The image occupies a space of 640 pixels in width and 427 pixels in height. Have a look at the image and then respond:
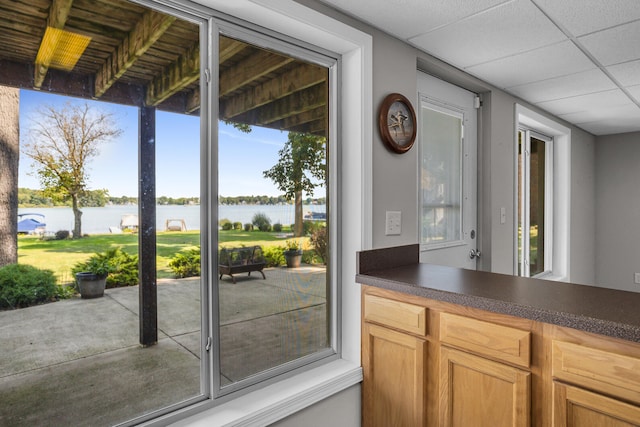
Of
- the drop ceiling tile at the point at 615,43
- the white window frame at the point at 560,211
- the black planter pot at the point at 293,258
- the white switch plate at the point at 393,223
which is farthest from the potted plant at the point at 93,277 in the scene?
the white window frame at the point at 560,211

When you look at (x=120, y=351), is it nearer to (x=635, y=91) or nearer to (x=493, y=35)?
(x=493, y=35)

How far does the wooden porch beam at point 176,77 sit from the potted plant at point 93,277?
1.89 feet

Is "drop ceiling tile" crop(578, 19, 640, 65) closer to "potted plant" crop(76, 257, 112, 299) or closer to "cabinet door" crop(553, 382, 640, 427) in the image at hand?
"cabinet door" crop(553, 382, 640, 427)

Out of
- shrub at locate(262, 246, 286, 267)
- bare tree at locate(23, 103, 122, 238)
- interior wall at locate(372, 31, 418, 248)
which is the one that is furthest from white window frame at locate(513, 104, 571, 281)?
bare tree at locate(23, 103, 122, 238)

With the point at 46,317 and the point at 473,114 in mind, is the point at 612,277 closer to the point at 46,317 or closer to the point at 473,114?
the point at 473,114

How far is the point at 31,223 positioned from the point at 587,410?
179 cm

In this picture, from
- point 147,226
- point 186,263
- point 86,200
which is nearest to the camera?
point 86,200

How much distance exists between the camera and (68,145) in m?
1.20

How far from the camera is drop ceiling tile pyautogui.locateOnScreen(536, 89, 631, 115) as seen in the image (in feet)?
10.0

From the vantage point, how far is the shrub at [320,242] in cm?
193

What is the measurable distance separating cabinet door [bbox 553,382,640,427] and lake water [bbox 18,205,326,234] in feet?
4.05

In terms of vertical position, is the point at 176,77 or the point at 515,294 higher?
the point at 176,77

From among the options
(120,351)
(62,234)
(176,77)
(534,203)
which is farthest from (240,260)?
Answer: (534,203)

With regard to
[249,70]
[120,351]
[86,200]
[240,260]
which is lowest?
[120,351]
